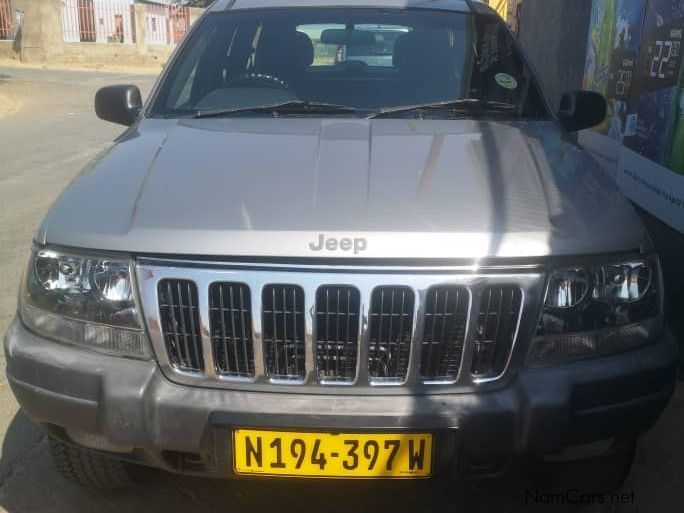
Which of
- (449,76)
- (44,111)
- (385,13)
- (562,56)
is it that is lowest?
(44,111)

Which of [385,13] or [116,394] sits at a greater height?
[385,13]

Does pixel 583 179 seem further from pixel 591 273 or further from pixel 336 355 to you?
pixel 336 355

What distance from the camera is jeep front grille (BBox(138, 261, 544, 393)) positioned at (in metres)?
2.16

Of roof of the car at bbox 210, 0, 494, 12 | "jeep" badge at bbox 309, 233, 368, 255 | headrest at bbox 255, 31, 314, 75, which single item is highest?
roof of the car at bbox 210, 0, 494, 12

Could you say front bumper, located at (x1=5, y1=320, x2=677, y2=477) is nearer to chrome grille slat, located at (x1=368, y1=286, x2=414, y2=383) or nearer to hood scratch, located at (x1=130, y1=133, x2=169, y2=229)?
chrome grille slat, located at (x1=368, y1=286, x2=414, y2=383)

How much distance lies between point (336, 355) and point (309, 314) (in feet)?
0.49

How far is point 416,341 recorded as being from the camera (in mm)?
2184

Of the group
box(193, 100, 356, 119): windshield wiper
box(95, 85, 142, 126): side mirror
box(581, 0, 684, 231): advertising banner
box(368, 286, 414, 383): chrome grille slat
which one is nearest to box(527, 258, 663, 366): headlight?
box(368, 286, 414, 383): chrome grille slat

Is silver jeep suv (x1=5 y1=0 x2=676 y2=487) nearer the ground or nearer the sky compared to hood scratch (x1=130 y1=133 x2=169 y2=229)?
nearer the ground

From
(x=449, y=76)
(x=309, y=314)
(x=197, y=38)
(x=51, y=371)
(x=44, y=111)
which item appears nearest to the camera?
(x=309, y=314)


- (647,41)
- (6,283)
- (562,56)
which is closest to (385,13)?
(6,283)

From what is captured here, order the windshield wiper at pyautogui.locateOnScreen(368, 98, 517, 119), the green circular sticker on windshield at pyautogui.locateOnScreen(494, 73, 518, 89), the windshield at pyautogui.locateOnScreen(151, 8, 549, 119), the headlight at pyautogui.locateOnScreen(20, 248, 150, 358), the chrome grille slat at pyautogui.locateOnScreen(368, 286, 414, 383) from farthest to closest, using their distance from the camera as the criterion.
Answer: the green circular sticker on windshield at pyautogui.locateOnScreen(494, 73, 518, 89) < the windshield at pyautogui.locateOnScreen(151, 8, 549, 119) < the windshield wiper at pyautogui.locateOnScreen(368, 98, 517, 119) < the headlight at pyautogui.locateOnScreen(20, 248, 150, 358) < the chrome grille slat at pyautogui.locateOnScreen(368, 286, 414, 383)

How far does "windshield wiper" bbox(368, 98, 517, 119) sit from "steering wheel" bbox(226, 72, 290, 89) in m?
0.52

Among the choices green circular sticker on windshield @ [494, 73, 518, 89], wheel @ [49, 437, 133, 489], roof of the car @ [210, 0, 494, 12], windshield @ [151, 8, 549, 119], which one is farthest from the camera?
roof of the car @ [210, 0, 494, 12]
